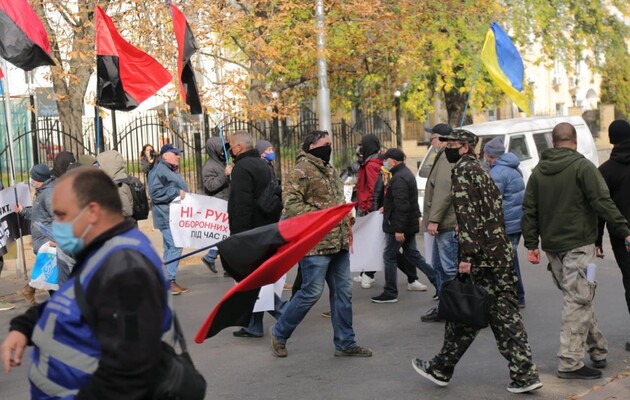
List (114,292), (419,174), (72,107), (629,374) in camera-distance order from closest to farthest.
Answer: (114,292)
(629,374)
(419,174)
(72,107)

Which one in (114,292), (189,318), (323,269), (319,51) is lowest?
(189,318)

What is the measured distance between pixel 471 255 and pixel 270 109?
454 inches

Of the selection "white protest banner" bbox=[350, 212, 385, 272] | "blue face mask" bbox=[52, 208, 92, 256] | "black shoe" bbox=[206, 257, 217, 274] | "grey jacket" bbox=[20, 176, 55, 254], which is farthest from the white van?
"blue face mask" bbox=[52, 208, 92, 256]

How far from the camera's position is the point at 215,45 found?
17.5 metres

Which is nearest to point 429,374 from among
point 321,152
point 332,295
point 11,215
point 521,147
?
point 332,295

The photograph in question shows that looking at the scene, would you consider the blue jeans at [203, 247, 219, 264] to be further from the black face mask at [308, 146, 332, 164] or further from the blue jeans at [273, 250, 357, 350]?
the black face mask at [308, 146, 332, 164]

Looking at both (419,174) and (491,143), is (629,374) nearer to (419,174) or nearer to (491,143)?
(491,143)

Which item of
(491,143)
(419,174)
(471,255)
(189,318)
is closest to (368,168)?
(491,143)

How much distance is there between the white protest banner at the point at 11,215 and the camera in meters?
10.8

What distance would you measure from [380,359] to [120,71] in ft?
19.3

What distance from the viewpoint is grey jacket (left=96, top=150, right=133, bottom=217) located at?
31.5 feet

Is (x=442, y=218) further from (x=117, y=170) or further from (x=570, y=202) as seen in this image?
(x=117, y=170)

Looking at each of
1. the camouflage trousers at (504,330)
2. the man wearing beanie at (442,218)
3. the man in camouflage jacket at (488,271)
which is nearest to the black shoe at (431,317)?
the man wearing beanie at (442,218)

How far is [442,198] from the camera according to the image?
9.22m
